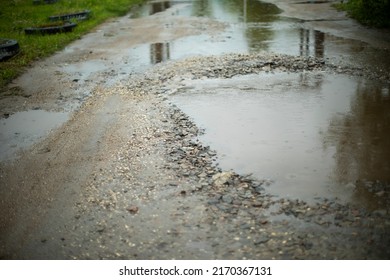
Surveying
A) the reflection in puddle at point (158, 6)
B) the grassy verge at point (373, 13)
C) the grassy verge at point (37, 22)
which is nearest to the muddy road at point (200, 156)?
the grassy verge at point (37, 22)

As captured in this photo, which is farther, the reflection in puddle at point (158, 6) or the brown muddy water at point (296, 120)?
the reflection in puddle at point (158, 6)

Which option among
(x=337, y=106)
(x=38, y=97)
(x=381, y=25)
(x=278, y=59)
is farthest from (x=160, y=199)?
(x=381, y=25)

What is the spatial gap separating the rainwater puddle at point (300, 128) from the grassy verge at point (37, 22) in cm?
507

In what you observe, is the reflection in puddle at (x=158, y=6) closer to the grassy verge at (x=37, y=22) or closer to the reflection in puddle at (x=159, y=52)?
the grassy verge at (x=37, y=22)

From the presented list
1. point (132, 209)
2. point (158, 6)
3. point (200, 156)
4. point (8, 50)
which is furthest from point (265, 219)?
point (158, 6)

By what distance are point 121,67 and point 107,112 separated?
3.09 metres

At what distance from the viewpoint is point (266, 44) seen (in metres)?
10.8

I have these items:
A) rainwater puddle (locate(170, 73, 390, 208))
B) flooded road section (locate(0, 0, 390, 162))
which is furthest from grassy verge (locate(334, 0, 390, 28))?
rainwater puddle (locate(170, 73, 390, 208))

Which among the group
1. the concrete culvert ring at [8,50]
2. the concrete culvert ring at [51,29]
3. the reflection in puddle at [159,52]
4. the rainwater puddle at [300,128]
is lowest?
the rainwater puddle at [300,128]

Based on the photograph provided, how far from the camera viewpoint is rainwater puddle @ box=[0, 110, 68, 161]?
5711 mm

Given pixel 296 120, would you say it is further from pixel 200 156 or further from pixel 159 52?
pixel 159 52

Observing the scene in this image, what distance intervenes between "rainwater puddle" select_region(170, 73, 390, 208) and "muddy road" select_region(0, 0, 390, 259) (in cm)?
3

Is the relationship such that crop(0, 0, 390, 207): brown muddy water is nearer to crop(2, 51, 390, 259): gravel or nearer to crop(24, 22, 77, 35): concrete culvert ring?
crop(2, 51, 390, 259): gravel

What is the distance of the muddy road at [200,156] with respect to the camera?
3.62 m
